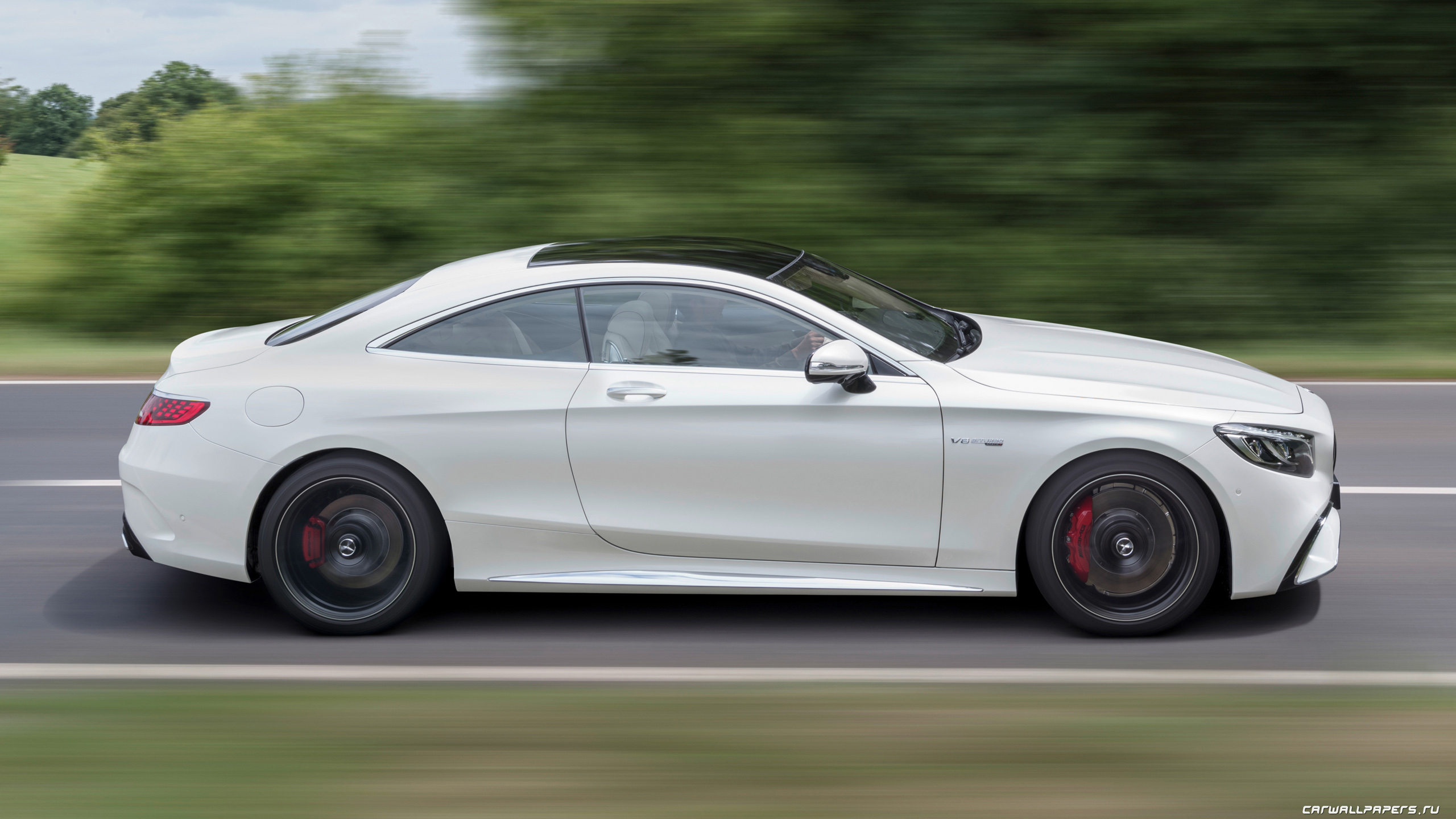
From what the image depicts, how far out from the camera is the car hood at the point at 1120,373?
471 centimetres

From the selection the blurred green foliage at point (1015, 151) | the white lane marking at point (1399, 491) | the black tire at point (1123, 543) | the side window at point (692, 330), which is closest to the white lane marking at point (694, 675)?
the black tire at point (1123, 543)

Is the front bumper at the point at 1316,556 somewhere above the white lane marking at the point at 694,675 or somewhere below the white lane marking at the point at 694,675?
above

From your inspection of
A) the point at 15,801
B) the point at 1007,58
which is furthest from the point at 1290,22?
the point at 15,801

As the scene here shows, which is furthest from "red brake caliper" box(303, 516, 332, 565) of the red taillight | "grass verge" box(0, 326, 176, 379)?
"grass verge" box(0, 326, 176, 379)

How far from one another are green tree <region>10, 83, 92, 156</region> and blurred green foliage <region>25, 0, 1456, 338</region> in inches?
168

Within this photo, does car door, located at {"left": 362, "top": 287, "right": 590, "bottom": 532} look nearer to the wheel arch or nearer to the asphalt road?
the wheel arch

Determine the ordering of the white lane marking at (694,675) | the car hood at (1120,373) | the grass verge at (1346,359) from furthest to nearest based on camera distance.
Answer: the grass verge at (1346,359) → the car hood at (1120,373) → the white lane marking at (694,675)

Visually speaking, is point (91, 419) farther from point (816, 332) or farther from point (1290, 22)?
point (1290, 22)

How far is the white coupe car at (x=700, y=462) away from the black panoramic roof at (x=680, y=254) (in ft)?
0.30

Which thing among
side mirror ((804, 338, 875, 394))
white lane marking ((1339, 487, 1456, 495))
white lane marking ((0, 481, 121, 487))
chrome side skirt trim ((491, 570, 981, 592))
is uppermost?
side mirror ((804, 338, 875, 394))

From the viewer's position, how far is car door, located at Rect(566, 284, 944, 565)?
4.65m

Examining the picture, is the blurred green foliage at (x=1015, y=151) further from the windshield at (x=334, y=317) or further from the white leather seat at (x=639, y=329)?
the white leather seat at (x=639, y=329)

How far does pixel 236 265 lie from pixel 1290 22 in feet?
35.7

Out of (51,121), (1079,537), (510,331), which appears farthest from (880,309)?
(51,121)
